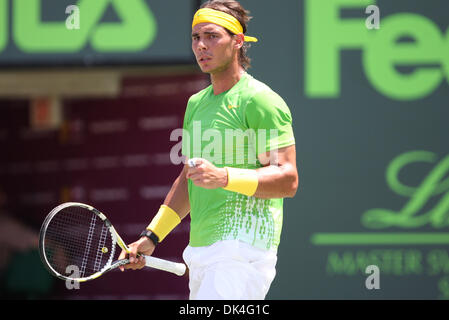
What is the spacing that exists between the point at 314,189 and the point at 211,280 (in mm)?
3257

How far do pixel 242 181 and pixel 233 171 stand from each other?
6cm

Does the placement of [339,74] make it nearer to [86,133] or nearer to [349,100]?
[349,100]

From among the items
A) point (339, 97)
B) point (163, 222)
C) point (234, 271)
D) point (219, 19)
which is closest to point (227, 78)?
point (219, 19)

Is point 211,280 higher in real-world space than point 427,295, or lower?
higher

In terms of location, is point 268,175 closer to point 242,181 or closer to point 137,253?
point 242,181

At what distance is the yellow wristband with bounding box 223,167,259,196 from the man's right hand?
2.25ft

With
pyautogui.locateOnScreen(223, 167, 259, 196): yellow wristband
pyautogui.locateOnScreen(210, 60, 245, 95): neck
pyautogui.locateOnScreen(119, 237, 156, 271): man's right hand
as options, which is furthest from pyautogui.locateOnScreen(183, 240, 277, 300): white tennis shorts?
pyautogui.locateOnScreen(210, 60, 245, 95): neck

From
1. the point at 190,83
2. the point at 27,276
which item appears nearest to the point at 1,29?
the point at 190,83

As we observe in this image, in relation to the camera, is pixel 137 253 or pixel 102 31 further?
pixel 102 31

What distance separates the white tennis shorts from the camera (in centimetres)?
337

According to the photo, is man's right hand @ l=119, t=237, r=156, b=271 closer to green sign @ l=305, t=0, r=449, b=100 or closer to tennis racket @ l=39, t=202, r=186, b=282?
tennis racket @ l=39, t=202, r=186, b=282

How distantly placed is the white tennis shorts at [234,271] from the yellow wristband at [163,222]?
41 cm

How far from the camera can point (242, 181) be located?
330 cm
